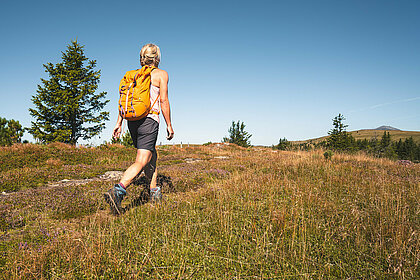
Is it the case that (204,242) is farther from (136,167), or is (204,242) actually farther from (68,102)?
(68,102)

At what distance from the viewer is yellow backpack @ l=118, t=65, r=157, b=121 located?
348 centimetres

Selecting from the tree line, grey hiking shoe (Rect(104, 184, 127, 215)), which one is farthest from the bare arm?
the tree line

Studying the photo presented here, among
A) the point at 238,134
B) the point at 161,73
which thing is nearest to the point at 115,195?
the point at 161,73

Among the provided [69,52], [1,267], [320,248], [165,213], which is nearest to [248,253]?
[320,248]

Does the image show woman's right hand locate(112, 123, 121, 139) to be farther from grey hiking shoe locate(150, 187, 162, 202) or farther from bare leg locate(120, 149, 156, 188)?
grey hiking shoe locate(150, 187, 162, 202)

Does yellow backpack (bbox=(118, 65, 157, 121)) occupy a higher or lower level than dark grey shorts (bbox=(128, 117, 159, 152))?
higher

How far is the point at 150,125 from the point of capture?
12.1 ft

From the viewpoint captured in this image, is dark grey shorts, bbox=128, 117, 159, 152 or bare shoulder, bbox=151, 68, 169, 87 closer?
dark grey shorts, bbox=128, 117, 159, 152

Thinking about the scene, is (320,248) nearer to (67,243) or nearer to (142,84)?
(67,243)

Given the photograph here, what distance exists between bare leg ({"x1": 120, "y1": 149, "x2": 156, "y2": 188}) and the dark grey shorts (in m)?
0.11

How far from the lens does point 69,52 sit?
78.7 ft

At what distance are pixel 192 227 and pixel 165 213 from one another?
731 mm

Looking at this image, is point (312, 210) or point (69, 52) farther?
point (69, 52)

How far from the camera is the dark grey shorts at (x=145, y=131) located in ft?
12.0
